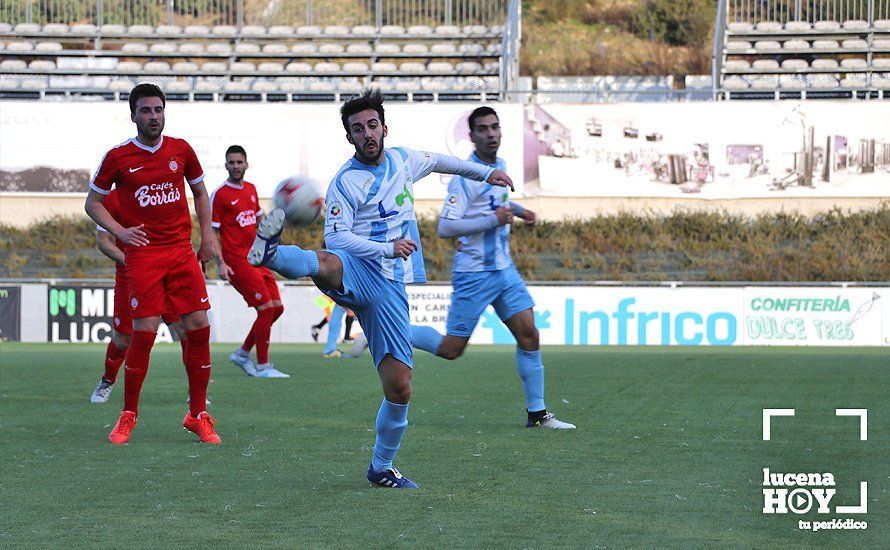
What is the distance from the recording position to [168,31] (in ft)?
115

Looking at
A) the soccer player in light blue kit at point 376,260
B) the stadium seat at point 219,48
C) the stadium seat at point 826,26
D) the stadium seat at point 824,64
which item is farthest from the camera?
the stadium seat at point 219,48

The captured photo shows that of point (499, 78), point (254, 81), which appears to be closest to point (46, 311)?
point (254, 81)

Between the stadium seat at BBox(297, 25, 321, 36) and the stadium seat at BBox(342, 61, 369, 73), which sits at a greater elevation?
the stadium seat at BBox(297, 25, 321, 36)

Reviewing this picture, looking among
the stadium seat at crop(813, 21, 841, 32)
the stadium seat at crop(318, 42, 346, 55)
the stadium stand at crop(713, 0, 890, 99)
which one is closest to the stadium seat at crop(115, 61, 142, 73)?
the stadium seat at crop(318, 42, 346, 55)

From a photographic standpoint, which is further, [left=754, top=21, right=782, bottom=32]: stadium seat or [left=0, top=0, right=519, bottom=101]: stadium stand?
[left=754, top=21, right=782, bottom=32]: stadium seat

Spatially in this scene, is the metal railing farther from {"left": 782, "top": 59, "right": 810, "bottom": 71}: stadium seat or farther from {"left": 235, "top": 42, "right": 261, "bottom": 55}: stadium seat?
{"left": 782, "top": 59, "right": 810, "bottom": 71}: stadium seat

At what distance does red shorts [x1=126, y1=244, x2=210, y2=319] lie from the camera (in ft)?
25.8

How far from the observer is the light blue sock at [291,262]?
5.57 meters

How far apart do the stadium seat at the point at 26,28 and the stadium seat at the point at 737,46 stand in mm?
19879

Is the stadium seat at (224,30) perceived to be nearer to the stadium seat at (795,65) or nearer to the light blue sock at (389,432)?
the stadium seat at (795,65)

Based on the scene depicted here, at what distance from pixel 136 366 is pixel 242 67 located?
26.4 meters

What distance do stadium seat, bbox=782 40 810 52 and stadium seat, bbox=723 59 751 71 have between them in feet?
4.16

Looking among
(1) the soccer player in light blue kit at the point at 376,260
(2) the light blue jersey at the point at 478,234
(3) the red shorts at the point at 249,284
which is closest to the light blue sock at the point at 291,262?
(1) the soccer player in light blue kit at the point at 376,260

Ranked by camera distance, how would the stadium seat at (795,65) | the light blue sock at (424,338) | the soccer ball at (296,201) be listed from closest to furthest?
the soccer ball at (296,201) → the light blue sock at (424,338) → the stadium seat at (795,65)
